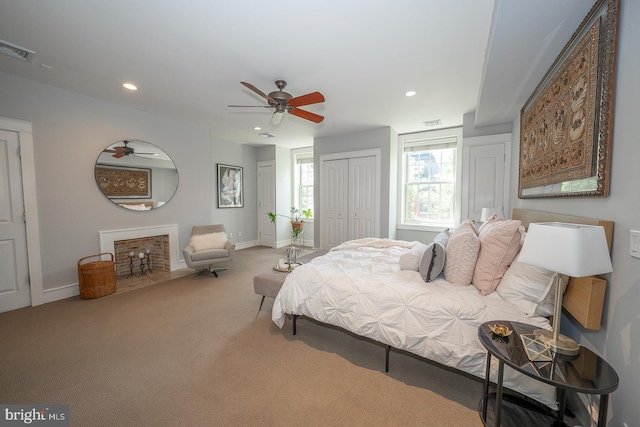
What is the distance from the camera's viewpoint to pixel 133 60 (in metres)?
2.51

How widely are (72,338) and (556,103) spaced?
15.3ft

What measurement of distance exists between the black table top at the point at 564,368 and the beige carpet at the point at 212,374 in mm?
639

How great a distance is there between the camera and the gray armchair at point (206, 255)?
3877mm

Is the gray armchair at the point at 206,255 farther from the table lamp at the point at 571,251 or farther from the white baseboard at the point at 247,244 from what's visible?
the table lamp at the point at 571,251

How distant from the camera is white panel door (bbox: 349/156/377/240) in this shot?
494cm

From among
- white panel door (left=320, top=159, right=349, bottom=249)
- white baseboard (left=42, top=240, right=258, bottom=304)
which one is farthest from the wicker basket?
white panel door (left=320, top=159, right=349, bottom=249)

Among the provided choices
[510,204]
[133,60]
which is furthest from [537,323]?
[133,60]

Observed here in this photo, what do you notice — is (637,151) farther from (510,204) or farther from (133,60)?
(133,60)

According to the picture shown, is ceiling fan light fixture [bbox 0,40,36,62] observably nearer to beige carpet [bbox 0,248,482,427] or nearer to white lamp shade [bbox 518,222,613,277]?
beige carpet [bbox 0,248,482,427]

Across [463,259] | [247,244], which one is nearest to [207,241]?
[247,244]

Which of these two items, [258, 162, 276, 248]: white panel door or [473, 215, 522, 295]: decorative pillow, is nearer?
[473, 215, 522, 295]: decorative pillow

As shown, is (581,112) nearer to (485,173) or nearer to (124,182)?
(485,173)

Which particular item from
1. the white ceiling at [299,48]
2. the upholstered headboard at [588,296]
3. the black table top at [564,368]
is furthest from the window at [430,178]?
the black table top at [564,368]

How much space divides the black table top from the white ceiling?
198 cm
